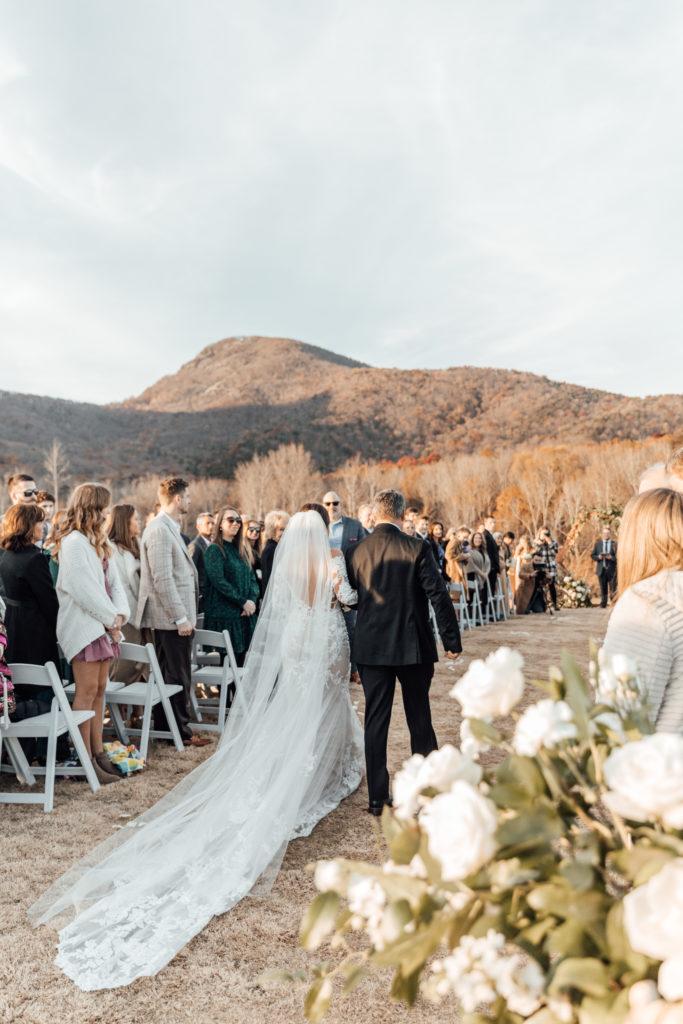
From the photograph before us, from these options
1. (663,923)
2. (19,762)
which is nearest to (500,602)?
(19,762)

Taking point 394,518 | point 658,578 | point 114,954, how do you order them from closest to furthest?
point 658,578 → point 114,954 → point 394,518

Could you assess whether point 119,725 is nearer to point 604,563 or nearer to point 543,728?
point 543,728

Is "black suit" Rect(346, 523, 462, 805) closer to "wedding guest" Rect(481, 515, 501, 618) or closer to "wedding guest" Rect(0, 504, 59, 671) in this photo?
"wedding guest" Rect(0, 504, 59, 671)

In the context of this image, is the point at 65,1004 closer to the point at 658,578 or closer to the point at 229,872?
Answer: the point at 229,872

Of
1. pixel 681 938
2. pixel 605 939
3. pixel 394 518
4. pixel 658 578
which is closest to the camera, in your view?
pixel 681 938

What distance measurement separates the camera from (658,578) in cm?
255

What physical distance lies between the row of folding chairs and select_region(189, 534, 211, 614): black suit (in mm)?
577

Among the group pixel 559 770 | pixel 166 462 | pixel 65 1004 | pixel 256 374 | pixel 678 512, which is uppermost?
pixel 256 374

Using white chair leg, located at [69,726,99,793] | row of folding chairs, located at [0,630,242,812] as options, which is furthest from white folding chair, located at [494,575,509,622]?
white chair leg, located at [69,726,99,793]

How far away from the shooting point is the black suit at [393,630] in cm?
485

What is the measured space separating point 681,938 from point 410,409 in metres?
94.8

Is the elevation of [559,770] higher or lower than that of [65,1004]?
higher

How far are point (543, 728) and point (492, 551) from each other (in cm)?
1513

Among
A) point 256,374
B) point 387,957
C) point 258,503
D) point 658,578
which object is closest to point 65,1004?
point 387,957
